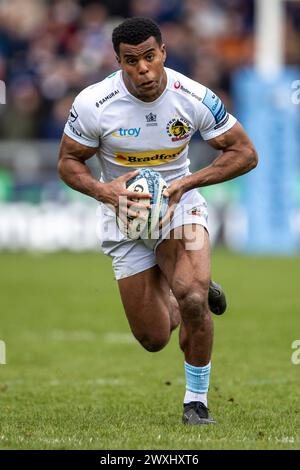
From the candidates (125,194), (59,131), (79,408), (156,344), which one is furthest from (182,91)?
(59,131)

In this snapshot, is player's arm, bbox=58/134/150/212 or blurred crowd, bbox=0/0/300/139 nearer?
player's arm, bbox=58/134/150/212

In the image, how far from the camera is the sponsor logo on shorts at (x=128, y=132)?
6969 millimetres

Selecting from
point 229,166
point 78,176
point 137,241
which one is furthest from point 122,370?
point 229,166

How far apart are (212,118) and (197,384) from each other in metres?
1.63

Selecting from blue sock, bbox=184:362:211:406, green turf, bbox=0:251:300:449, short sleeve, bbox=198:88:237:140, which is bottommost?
green turf, bbox=0:251:300:449

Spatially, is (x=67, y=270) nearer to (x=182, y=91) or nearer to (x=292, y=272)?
(x=292, y=272)

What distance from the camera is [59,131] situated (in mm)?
20703

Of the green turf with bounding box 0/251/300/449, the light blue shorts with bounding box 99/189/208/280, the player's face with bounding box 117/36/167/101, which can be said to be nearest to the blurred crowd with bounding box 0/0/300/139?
the green turf with bounding box 0/251/300/449

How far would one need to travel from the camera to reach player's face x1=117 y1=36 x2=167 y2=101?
22.0 feet

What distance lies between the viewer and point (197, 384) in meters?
6.88

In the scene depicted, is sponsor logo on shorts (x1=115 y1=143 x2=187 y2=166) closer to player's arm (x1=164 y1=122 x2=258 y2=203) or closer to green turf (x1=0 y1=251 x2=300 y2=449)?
player's arm (x1=164 y1=122 x2=258 y2=203)

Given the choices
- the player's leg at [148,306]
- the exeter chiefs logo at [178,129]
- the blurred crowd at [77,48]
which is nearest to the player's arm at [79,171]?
the exeter chiefs logo at [178,129]

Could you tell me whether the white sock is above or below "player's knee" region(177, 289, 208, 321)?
below
